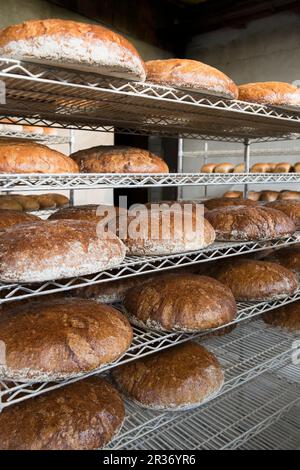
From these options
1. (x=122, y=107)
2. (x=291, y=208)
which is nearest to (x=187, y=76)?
(x=122, y=107)

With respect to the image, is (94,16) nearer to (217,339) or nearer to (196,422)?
(217,339)

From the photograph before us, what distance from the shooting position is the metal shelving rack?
1.30m

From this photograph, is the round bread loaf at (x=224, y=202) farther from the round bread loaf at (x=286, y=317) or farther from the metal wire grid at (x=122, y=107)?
the round bread loaf at (x=286, y=317)

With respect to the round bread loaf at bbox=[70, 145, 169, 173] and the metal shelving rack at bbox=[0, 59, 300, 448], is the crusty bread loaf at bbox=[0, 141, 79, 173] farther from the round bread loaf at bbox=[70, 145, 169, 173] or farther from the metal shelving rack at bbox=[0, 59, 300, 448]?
the round bread loaf at bbox=[70, 145, 169, 173]

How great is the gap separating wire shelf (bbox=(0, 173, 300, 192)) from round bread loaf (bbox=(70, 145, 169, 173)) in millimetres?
60

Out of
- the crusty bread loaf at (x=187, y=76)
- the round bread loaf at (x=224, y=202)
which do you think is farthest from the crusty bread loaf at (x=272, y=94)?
the round bread loaf at (x=224, y=202)

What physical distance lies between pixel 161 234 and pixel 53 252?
0.49 metres

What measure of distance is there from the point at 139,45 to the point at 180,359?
5.22 meters

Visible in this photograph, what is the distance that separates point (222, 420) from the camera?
2006mm

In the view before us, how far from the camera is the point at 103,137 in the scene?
5.37 meters

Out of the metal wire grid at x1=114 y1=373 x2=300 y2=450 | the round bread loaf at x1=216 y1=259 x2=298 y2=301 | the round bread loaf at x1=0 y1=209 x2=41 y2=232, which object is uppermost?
the round bread loaf at x1=0 y1=209 x2=41 y2=232

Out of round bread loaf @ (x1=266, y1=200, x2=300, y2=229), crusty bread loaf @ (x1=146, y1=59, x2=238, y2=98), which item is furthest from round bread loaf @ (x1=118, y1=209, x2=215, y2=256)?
round bread loaf @ (x1=266, y1=200, x2=300, y2=229)

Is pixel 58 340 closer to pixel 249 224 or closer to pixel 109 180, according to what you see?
pixel 109 180

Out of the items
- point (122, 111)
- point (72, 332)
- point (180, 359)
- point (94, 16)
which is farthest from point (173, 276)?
point (94, 16)
